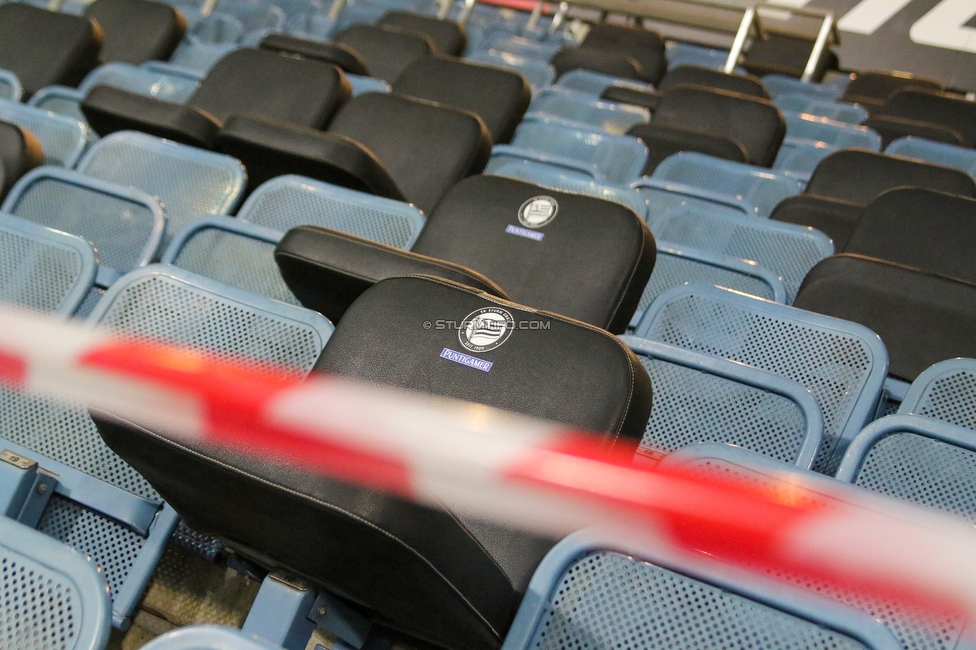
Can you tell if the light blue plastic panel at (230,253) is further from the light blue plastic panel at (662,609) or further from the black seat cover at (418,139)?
the light blue plastic panel at (662,609)

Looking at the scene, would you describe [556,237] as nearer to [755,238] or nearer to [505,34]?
[755,238]

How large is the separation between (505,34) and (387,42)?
6.82 feet

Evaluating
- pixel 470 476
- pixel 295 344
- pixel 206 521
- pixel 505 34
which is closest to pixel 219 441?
pixel 206 521

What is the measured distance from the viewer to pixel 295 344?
4.44ft

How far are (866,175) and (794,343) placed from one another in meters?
1.58

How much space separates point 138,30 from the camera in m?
3.98

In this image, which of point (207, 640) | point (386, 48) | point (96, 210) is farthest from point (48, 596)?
point (386, 48)

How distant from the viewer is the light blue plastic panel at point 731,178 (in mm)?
2852

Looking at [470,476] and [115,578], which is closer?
[470,476]

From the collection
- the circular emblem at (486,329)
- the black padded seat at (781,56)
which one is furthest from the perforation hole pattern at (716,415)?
the black padded seat at (781,56)

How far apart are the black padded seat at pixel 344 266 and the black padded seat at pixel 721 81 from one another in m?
3.09

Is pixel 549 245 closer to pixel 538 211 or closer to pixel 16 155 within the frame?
pixel 538 211

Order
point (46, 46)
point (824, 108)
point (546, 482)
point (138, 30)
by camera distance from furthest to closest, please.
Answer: point (824, 108) < point (138, 30) < point (46, 46) < point (546, 482)

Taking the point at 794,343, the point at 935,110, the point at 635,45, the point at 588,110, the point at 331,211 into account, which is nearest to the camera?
the point at 794,343
